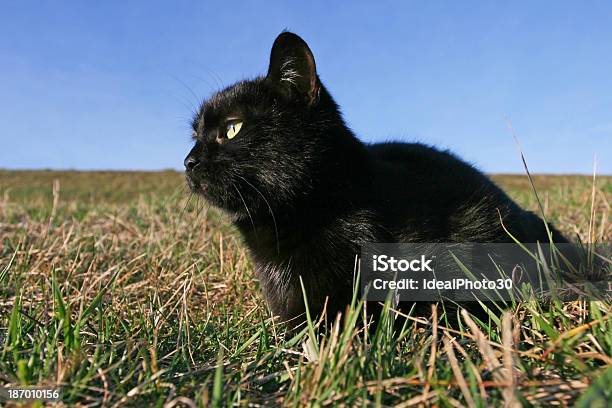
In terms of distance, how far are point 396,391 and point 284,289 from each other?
1.06 meters

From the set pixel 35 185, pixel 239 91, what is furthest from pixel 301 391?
pixel 35 185

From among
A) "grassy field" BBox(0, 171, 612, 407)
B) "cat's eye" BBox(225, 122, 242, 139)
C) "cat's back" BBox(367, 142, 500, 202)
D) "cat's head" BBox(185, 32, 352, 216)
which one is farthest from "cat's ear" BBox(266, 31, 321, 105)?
"grassy field" BBox(0, 171, 612, 407)

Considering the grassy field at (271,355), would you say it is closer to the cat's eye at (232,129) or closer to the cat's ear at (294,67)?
the cat's eye at (232,129)

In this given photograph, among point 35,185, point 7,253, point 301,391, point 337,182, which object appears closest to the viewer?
point 301,391

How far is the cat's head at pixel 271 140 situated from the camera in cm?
239

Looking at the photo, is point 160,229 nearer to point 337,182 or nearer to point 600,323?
point 337,182

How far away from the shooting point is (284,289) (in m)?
2.48

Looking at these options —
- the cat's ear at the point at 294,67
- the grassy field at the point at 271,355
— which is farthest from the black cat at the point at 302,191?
the grassy field at the point at 271,355

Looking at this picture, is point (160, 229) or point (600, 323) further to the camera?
point (160, 229)

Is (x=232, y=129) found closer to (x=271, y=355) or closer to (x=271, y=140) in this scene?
(x=271, y=140)

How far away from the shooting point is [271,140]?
7.97ft

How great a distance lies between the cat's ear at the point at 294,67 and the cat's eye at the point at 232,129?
0.31m

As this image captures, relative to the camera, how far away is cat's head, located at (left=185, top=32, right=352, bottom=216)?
239cm

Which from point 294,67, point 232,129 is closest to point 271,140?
point 232,129
